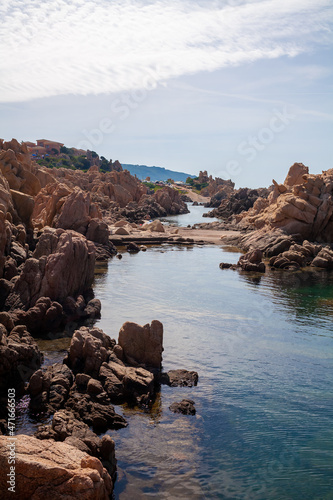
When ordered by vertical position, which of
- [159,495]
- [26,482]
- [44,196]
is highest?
[44,196]

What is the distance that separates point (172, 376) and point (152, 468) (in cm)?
816

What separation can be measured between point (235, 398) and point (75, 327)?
12652 millimetres

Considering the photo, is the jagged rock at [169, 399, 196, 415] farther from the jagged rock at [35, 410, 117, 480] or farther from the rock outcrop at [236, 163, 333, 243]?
the rock outcrop at [236, 163, 333, 243]

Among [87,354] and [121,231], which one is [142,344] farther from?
[121,231]

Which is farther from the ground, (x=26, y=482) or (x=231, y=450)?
(x=26, y=482)

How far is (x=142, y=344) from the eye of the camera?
25766 millimetres

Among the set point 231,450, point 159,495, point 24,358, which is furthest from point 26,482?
point 24,358

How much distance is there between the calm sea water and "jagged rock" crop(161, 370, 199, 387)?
0.46m

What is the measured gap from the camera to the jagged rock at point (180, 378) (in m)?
24.6

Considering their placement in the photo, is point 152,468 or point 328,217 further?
point 328,217

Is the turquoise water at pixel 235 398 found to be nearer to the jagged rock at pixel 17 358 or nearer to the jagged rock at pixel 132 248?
the jagged rock at pixel 17 358

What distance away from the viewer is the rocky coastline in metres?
13.4

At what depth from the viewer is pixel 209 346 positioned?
31.2m

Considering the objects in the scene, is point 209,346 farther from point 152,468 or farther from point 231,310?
point 152,468
